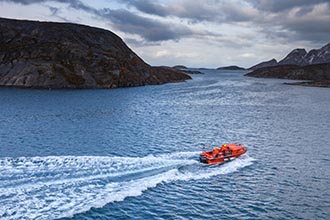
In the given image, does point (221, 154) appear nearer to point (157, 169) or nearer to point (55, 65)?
point (157, 169)

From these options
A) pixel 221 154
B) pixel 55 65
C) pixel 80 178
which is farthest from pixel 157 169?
pixel 55 65

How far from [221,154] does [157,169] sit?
10.2 metres

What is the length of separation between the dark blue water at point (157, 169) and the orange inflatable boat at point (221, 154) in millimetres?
1333

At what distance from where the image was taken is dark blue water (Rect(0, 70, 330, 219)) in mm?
31594

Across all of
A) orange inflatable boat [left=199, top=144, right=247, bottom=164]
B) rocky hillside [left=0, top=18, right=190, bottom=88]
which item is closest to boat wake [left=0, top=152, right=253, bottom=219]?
orange inflatable boat [left=199, top=144, right=247, bottom=164]

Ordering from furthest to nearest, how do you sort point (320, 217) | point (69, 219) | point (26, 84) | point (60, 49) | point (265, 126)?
point (60, 49), point (26, 84), point (265, 126), point (320, 217), point (69, 219)

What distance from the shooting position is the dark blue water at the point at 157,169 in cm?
3159

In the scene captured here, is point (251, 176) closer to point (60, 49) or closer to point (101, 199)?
point (101, 199)

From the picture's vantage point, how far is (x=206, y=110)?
102 metres

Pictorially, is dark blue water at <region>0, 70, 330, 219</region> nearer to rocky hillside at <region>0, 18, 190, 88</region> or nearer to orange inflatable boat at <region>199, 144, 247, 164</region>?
orange inflatable boat at <region>199, 144, 247, 164</region>

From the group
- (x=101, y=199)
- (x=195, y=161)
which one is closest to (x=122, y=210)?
(x=101, y=199)

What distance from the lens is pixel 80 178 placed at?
→ 3722 centimetres

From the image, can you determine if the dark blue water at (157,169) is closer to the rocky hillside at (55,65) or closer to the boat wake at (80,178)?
the boat wake at (80,178)

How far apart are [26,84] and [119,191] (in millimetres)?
Result: 137165
